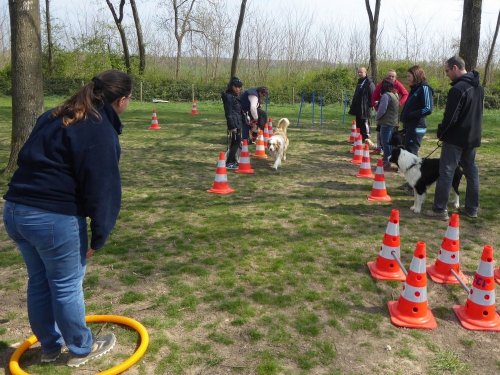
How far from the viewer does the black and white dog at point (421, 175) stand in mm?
6035

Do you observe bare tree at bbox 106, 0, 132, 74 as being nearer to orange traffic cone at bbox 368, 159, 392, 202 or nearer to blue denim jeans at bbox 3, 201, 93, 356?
orange traffic cone at bbox 368, 159, 392, 202

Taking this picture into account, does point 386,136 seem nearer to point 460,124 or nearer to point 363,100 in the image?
point 363,100

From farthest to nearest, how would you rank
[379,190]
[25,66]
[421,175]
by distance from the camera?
[25,66], [379,190], [421,175]

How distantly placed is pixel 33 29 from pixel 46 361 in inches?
228

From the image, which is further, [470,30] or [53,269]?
[470,30]

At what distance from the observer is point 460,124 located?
528 cm

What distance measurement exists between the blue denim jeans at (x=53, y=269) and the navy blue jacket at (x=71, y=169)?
0.07m

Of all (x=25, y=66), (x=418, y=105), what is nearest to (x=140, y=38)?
(x=25, y=66)

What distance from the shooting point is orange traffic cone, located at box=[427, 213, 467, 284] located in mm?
4027

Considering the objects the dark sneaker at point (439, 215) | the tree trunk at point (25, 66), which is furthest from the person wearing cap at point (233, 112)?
the dark sneaker at point (439, 215)

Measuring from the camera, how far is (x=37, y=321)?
268 centimetres

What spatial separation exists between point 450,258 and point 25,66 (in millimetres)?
6476

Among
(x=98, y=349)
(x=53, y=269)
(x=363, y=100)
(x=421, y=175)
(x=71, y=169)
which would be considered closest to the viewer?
(x=71, y=169)

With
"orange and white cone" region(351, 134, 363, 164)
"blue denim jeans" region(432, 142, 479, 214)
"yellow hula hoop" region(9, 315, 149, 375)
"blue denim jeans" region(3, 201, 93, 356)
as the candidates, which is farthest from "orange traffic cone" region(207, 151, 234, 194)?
"blue denim jeans" region(3, 201, 93, 356)
